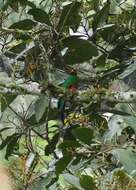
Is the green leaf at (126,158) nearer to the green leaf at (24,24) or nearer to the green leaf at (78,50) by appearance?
the green leaf at (78,50)

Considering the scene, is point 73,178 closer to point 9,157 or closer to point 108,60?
point 9,157

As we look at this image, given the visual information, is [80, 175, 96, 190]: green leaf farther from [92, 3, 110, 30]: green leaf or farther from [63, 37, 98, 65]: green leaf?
[92, 3, 110, 30]: green leaf

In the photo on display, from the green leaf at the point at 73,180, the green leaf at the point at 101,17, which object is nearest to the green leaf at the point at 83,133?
the green leaf at the point at 73,180

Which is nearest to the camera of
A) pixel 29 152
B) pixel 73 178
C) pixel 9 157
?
pixel 73 178

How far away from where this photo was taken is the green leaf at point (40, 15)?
1.87 metres

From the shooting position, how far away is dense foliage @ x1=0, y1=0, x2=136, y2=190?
168 centimetres

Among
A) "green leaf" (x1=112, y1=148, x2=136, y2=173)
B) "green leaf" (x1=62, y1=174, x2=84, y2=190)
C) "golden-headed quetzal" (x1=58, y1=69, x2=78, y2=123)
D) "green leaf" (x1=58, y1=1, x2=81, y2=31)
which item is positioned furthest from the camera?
"green leaf" (x1=58, y1=1, x2=81, y2=31)

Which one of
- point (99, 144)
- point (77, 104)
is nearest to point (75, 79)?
point (77, 104)

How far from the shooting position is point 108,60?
2.19 metres

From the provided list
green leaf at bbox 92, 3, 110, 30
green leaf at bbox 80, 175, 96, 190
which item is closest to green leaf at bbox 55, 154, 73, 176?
green leaf at bbox 80, 175, 96, 190

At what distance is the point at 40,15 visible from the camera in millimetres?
1880

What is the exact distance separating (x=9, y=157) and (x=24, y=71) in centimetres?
31

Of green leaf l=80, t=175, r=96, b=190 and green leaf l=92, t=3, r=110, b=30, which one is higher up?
green leaf l=92, t=3, r=110, b=30

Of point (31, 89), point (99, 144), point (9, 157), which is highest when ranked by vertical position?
point (31, 89)
